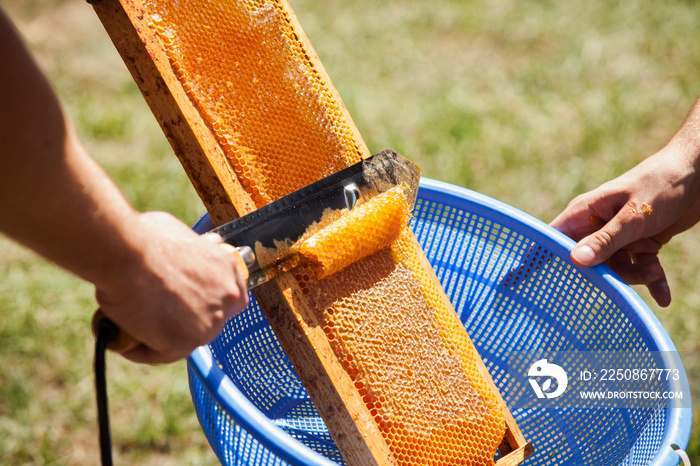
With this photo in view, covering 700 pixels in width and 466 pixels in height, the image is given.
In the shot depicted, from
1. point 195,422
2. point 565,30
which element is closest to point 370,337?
point 195,422

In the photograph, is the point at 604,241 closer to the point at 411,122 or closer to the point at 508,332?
the point at 508,332

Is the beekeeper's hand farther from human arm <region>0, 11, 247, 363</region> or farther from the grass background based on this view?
the grass background

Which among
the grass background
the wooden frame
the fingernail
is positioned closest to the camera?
the wooden frame

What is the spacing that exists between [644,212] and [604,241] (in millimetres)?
147

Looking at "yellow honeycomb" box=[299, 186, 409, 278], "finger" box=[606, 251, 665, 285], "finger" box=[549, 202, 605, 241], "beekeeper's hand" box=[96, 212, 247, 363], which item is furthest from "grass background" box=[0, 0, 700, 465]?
"beekeeper's hand" box=[96, 212, 247, 363]

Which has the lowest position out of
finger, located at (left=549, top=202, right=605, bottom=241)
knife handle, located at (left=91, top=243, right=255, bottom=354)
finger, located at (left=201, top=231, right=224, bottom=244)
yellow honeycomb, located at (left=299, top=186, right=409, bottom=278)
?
finger, located at (left=549, top=202, right=605, bottom=241)

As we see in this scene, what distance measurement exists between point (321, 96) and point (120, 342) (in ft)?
2.62

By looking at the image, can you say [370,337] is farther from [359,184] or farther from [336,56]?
[336,56]

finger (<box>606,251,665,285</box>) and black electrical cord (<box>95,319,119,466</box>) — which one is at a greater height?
black electrical cord (<box>95,319,119,466</box>)

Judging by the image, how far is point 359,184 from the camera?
138 cm

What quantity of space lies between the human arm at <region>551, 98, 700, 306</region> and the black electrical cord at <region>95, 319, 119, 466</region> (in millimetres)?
1278

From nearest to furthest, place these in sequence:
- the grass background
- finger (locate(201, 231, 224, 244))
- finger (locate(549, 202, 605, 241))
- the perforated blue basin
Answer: finger (locate(201, 231, 224, 244)), the perforated blue basin, finger (locate(549, 202, 605, 241)), the grass background

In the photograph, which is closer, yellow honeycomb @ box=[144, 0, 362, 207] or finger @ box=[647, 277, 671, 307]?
yellow honeycomb @ box=[144, 0, 362, 207]

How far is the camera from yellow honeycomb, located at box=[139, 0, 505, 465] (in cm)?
129
